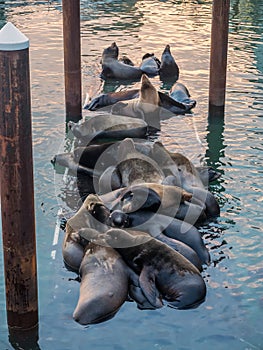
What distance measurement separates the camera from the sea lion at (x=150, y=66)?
480 inches

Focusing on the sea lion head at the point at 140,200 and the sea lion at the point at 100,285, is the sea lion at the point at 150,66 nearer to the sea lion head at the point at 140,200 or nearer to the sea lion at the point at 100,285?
the sea lion head at the point at 140,200

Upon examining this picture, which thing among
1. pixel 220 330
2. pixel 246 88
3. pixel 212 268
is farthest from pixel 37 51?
pixel 220 330

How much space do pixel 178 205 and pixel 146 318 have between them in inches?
55.9

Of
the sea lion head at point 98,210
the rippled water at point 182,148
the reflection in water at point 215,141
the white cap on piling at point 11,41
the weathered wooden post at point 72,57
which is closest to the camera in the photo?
the white cap on piling at point 11,41

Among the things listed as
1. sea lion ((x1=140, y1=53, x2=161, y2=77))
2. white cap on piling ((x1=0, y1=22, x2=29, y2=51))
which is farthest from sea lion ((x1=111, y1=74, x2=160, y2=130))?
white cap on piling ((x1=0, y1=22, x2=29, y2=51))

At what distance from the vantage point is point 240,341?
4984 millimetres

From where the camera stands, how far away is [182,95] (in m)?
10.6

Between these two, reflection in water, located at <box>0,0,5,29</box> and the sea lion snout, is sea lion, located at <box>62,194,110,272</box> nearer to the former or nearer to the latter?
the sea lion snout

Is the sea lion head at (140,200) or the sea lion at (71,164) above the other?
the sea lion head at (140,200)

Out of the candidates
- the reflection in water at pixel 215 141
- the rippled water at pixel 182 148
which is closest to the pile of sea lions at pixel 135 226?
the rippled water at pixel 182 148

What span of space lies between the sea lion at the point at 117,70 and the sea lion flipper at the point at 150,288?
7.07 meters

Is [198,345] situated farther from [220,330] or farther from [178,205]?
[178,205]

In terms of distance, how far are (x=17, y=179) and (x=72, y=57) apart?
5130 mm

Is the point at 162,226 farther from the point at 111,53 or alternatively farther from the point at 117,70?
the point at 111,53
